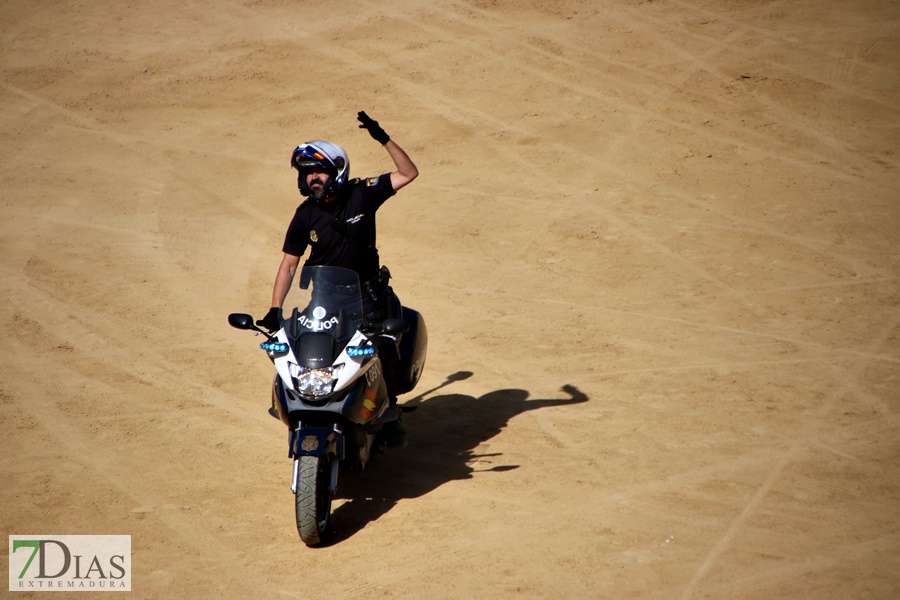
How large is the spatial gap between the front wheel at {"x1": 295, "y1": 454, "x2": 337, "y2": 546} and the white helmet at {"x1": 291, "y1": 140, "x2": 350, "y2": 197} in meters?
2.00

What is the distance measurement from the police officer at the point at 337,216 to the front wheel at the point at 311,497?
122 centimetres

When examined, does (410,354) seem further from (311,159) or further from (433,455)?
(311,159)

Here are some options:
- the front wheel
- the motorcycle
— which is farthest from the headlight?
the front wheel

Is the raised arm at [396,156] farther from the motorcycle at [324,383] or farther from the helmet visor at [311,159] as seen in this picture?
the motorcycle at [324,383]

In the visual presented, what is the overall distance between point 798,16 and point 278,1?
9.64 m

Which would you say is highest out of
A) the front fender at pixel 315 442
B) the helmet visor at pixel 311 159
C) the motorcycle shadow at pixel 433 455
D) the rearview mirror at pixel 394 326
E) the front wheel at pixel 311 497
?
the helmet visor at pixel 311 159

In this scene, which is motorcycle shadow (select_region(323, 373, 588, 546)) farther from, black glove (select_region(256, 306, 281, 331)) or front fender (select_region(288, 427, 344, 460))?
black glove (select_region(256, 306, 281, 331))

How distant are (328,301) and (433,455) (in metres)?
1.94

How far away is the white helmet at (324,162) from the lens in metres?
6.96

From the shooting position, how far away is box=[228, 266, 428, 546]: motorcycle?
6258mm

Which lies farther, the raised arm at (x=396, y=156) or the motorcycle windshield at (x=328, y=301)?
the raised arm at (x=396, y=156)

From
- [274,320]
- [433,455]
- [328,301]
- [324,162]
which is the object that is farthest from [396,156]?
[433,455]

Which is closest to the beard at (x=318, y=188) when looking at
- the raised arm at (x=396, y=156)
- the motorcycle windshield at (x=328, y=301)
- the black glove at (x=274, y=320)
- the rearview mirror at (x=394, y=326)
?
the raised arm at (x=396, y=156)

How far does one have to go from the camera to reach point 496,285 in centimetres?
1108
